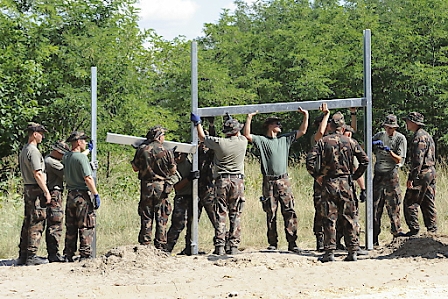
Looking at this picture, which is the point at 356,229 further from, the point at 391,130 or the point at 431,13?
the point at 431,13

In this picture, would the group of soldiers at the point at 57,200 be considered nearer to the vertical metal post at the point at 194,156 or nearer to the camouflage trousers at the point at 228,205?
the vertical metal post at the point at 194,156

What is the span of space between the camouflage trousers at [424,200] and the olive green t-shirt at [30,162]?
19.0ft

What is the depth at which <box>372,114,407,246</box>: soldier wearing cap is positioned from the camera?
1146cm

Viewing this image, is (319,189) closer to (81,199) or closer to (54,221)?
(81,199)

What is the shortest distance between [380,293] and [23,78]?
1275cm

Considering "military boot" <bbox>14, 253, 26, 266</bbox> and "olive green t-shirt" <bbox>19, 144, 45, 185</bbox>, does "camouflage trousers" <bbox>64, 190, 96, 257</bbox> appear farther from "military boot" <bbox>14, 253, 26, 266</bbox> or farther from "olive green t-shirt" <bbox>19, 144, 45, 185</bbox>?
"military boot" <bbox>14, 253, 26, 266</bbox>

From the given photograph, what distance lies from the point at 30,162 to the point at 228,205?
9.88ft

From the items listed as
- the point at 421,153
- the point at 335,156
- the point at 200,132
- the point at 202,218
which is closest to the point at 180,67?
the point at 202,218

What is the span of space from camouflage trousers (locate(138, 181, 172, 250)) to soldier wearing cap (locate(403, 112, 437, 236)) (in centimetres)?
391

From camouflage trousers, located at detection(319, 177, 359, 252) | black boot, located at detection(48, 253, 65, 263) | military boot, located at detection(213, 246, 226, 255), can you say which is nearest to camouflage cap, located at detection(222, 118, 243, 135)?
camouflage trousers, located at detection(319, 177, 359, 252)

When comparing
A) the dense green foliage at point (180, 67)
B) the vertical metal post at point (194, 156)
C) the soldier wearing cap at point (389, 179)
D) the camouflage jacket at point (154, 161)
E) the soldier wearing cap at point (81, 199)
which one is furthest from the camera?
the dense green foliage at point (180, 67)

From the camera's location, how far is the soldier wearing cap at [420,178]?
1114 cm

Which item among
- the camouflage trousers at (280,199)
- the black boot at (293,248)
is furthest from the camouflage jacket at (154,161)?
the black boot at (293,248)

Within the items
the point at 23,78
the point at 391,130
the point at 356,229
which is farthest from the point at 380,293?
the point at 23,78
